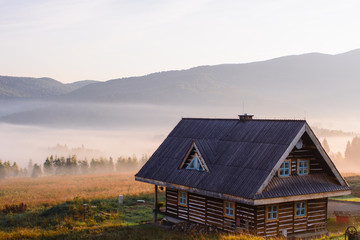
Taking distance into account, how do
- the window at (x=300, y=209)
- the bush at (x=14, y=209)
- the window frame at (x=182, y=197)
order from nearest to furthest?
1. the window at (x=300, y=209)
2. the window frame at (x=182, y=197)
3. the bush at (x=14, y=209)

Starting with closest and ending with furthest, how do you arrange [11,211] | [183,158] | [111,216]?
[183,158]
[111,216]
[11,211]

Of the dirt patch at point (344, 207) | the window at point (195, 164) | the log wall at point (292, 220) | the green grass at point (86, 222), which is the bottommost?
the green grass at point (86, 222)

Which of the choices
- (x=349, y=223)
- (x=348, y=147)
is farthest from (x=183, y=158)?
(x=348, y=147)

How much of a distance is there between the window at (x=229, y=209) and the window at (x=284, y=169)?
312cm

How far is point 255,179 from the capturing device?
23.1 meters

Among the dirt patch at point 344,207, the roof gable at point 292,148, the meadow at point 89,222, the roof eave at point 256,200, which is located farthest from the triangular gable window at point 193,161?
the dirt patch at point 344,207

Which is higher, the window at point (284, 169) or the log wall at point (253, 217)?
the window at point (284, 169)

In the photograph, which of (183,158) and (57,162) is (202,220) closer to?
(183,158)

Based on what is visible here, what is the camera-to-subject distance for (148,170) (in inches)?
1214

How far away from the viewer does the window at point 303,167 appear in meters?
25.4

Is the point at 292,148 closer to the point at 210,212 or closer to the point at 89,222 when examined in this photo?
the point at 210,212

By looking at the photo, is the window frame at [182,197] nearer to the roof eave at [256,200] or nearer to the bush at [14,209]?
the roof eave at [256,200]

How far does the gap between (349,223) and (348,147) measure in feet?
438

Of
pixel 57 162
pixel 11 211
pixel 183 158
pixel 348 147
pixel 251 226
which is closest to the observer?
pixel 251 226
